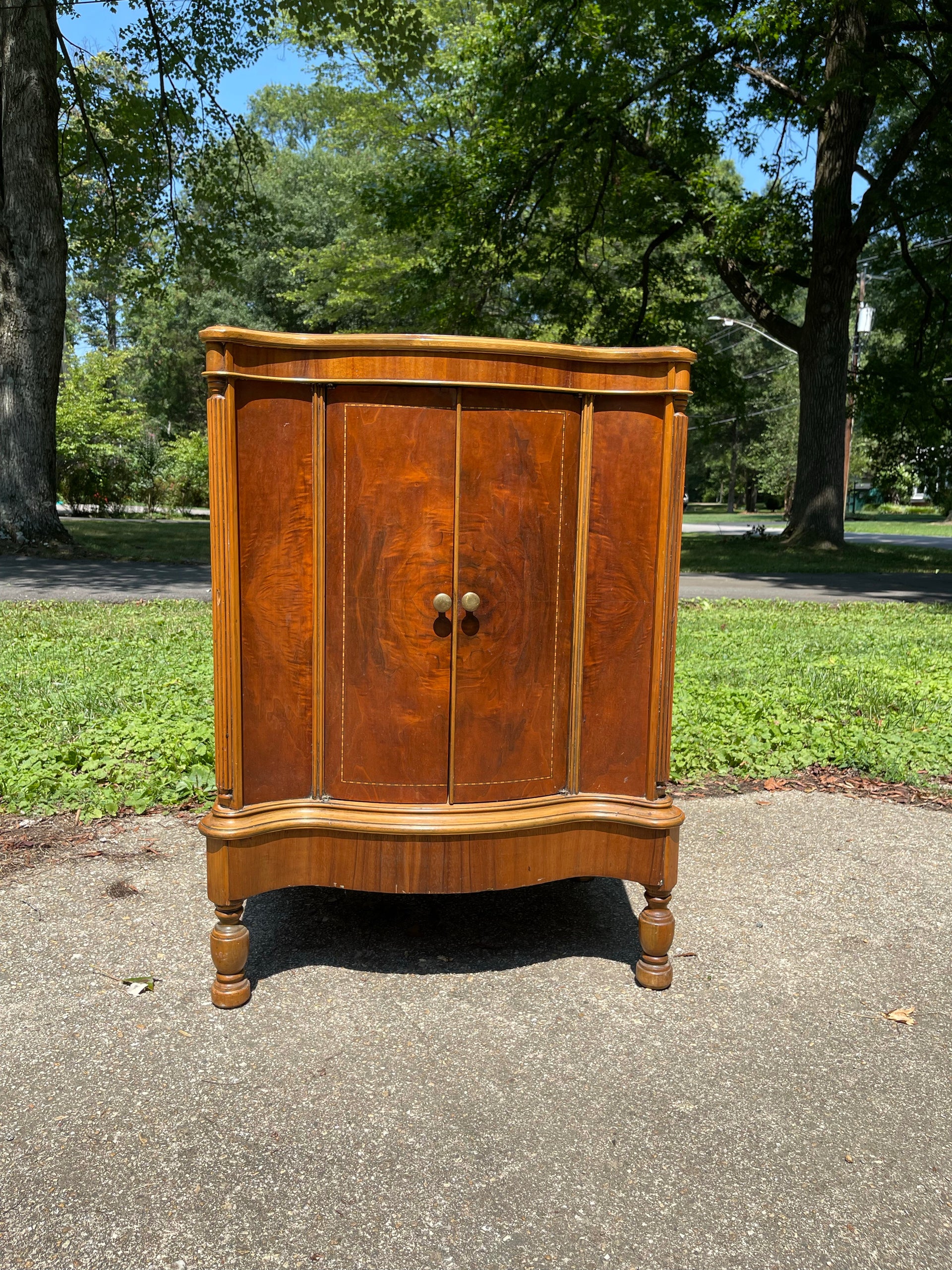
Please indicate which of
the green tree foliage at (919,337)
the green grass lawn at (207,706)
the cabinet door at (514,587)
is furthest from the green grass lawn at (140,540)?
the green tree foliage at (919,337)

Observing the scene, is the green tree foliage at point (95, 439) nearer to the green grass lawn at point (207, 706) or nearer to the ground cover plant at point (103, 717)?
the ground cover plant at point (103, 717)

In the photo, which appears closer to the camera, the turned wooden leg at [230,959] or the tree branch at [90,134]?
the turned wooden leg at [230,959]

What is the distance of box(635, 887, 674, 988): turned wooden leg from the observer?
2.85 m

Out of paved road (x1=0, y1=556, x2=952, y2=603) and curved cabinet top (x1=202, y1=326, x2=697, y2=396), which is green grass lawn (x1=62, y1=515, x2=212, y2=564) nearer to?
paved road (x1=0, y1=556, x2=952, y2=603)

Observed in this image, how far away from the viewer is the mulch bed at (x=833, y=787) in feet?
15.2

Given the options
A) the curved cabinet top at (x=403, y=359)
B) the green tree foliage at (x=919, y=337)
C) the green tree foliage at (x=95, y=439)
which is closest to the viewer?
the curved cabinet top at (x=403, y=359)

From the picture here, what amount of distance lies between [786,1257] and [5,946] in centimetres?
238

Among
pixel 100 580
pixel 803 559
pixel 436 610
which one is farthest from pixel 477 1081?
pixel 803 559

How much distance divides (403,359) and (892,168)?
675 inches

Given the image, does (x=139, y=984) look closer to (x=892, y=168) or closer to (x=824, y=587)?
(x=824, y=587)

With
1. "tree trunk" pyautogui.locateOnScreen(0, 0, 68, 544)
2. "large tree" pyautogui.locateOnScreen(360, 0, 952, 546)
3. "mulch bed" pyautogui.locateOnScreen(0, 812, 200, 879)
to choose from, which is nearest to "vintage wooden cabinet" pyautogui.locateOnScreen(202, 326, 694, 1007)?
"mulch bed" pyautogui.locateOnScreen(0, 812, 200, 879)

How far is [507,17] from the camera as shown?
15812 millimetres

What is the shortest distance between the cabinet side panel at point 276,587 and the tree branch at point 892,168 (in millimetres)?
16753

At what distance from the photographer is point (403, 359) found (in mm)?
2613
